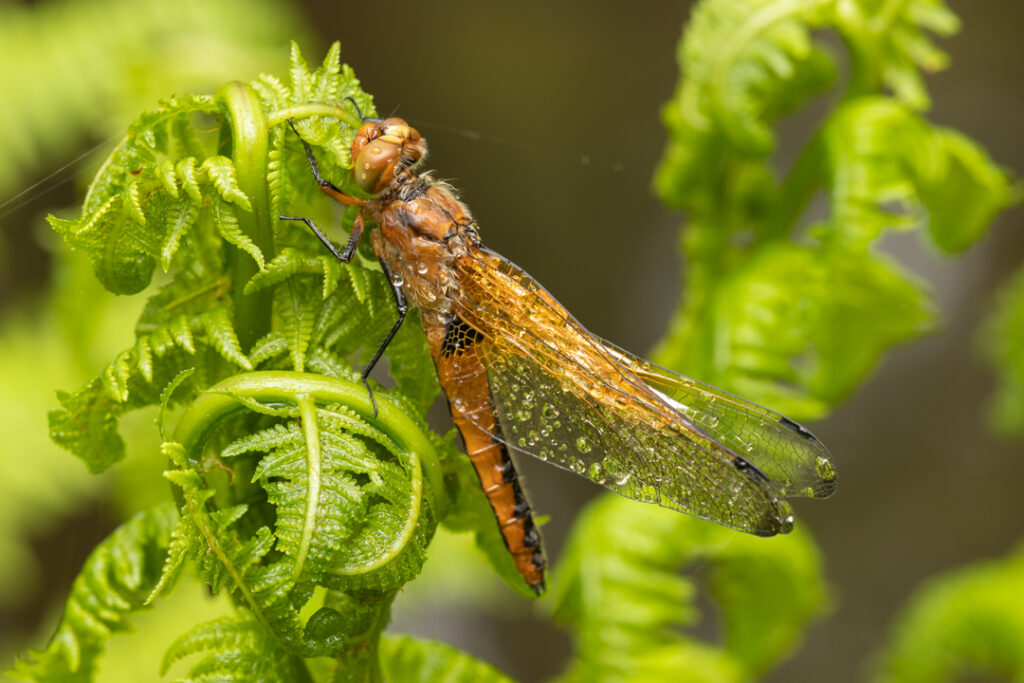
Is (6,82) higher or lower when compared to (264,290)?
lower

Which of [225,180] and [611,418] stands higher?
[225,180]

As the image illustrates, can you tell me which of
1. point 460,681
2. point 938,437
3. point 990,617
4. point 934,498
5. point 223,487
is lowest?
point 934,498

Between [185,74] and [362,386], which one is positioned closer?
[362,386]

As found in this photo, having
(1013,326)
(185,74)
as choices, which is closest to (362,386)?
(185,74)

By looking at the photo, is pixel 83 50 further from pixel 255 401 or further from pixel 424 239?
pixel 255 401

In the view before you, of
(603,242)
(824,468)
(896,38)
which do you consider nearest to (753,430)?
(824,468)

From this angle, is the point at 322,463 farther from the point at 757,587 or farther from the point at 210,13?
the point at 210,13

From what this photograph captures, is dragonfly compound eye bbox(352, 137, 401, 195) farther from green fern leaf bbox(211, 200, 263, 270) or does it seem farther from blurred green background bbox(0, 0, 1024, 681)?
blurred green background bbox(0, 0, 1024, 681)
